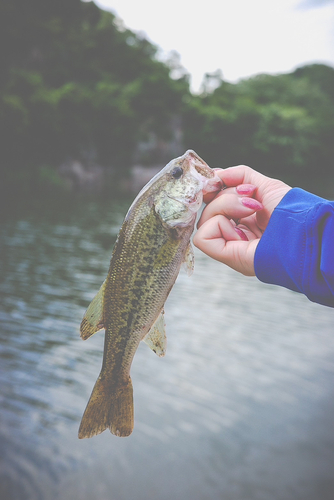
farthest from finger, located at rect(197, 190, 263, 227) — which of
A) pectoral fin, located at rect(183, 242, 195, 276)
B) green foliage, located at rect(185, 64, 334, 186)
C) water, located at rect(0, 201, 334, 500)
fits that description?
green foliage, located at rect(185, 64, 334, 186)

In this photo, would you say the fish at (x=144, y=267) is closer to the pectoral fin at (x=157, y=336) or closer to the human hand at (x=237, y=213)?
the pectoral fin at (x=157, y=336)

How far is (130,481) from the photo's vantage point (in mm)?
11062

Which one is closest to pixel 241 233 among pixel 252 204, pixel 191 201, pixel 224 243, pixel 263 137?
pixel 224 243

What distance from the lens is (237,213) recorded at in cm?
241

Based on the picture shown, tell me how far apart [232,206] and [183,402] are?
12.0m

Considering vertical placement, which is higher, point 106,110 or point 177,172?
point 106,110

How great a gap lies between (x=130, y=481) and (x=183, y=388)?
360 centimetres

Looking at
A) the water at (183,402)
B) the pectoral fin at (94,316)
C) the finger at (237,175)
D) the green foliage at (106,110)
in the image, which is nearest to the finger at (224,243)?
the finger at (237,175)

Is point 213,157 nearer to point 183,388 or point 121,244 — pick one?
point 183,388

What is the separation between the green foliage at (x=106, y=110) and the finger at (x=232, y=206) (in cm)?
4843

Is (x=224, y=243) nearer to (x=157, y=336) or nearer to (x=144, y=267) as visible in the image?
(x=144, y=267)

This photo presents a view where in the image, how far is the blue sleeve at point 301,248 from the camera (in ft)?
6.51

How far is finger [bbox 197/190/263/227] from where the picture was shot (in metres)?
2.35

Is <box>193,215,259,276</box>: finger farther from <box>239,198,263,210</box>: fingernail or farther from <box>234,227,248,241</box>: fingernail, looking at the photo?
<box>239,198,263,210</box>: fingernail
